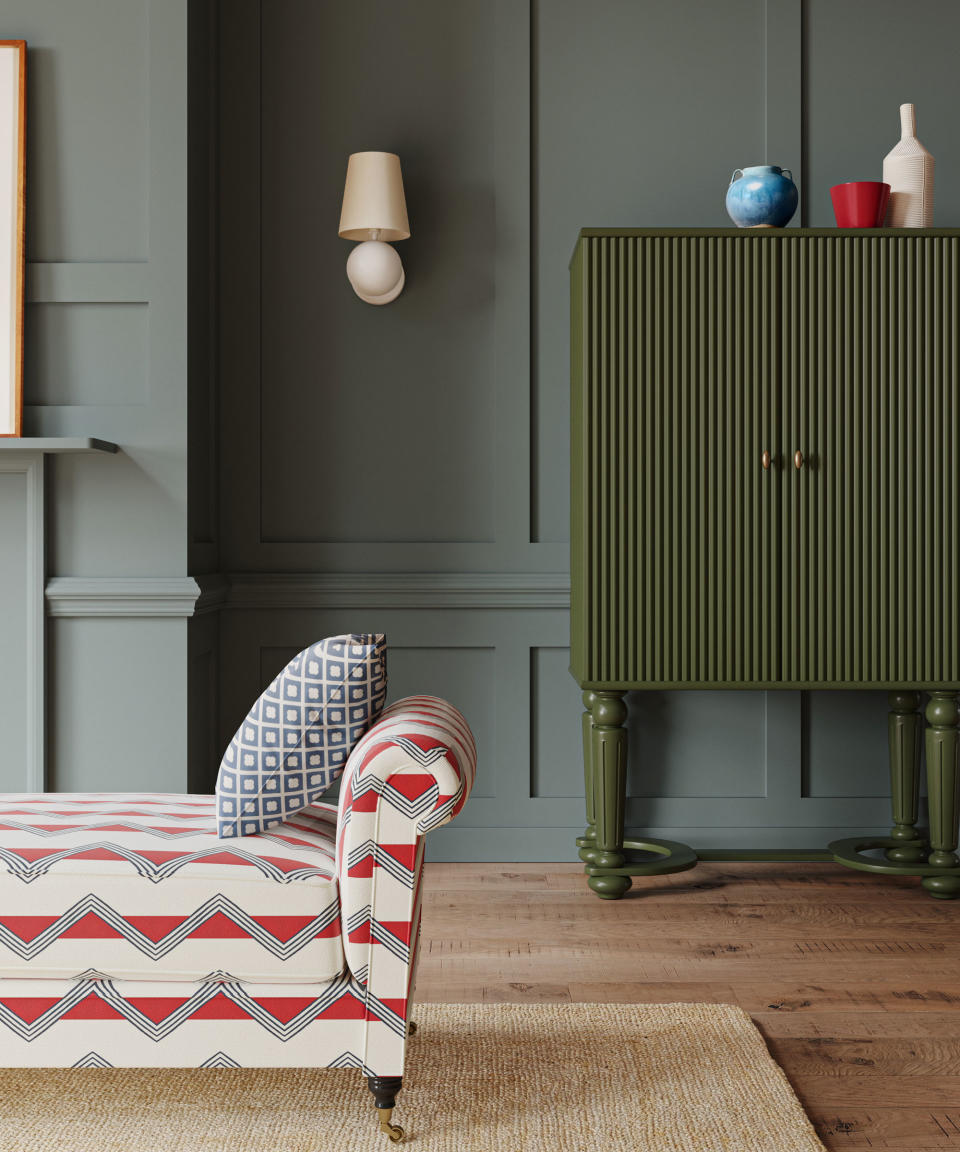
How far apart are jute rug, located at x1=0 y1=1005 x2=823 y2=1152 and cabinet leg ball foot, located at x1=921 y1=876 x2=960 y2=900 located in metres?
1.06

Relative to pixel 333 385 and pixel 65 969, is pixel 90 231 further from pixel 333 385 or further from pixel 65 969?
pixel 65 969

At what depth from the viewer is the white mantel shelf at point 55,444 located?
2.67 metres

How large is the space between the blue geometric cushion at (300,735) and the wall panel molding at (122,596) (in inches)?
43.7

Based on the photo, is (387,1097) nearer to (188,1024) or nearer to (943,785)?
(188,1024)

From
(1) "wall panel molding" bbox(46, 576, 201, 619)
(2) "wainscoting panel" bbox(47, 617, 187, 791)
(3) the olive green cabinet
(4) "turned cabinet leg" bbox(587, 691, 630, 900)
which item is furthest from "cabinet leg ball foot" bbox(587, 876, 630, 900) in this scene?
(1) "wall panel molding" bbox(46, 576, 201, 619)

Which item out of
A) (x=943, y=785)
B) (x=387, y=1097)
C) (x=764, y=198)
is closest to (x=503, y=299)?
(x=764, y=198)

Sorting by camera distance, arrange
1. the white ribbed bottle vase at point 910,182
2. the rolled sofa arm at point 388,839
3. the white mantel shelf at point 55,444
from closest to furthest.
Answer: the rolled sofa arm at point 388,839 → the white mantel shelf at point 55,444 → the white ribbed bottle vase at point 910,182

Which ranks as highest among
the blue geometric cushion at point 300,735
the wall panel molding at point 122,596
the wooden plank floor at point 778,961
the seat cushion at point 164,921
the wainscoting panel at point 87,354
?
the wainscoting panel at point 87,354

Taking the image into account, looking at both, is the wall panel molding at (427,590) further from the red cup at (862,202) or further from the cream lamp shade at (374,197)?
the red cup at (862,202)

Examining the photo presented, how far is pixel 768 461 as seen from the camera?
2795 millimetres

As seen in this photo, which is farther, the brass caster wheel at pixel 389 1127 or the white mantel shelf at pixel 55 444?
the white mantel shelf at pixel 55 444

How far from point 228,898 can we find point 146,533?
145cm

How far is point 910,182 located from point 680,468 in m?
0.99

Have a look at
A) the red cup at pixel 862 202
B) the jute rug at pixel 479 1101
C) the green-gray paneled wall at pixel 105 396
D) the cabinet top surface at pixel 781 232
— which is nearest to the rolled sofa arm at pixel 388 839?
the jute rug at pixel 479 1101
